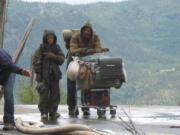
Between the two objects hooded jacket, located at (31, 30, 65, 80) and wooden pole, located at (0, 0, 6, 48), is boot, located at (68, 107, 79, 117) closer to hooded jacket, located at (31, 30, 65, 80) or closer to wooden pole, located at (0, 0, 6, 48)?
hooded jacket, located at (31, 30, 65, 80)

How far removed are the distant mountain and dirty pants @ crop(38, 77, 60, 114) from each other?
94351mm

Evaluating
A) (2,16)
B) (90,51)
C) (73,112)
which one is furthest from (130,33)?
(90,51)

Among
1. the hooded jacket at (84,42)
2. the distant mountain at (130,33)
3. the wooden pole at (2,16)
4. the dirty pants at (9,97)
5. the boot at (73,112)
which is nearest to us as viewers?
the dirty pants at (9,97)

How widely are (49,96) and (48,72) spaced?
50cm

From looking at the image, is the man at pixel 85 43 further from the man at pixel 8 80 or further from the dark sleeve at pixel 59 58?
the man at pixel 8 80

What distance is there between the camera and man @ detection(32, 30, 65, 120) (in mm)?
11906

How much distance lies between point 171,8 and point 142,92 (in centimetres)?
8716

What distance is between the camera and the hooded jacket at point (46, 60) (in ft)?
39.2

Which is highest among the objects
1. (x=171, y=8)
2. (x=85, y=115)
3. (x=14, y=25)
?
(x=171, y=8)

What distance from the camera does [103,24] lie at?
18375 centimetres

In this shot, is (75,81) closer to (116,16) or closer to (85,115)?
(85,115)

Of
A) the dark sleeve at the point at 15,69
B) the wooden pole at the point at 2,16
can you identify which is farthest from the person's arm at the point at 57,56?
the wooden pole at the point at 2,16

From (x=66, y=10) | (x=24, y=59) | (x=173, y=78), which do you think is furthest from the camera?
(x=66, y=10)

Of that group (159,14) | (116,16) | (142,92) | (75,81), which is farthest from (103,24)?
(75,81)
